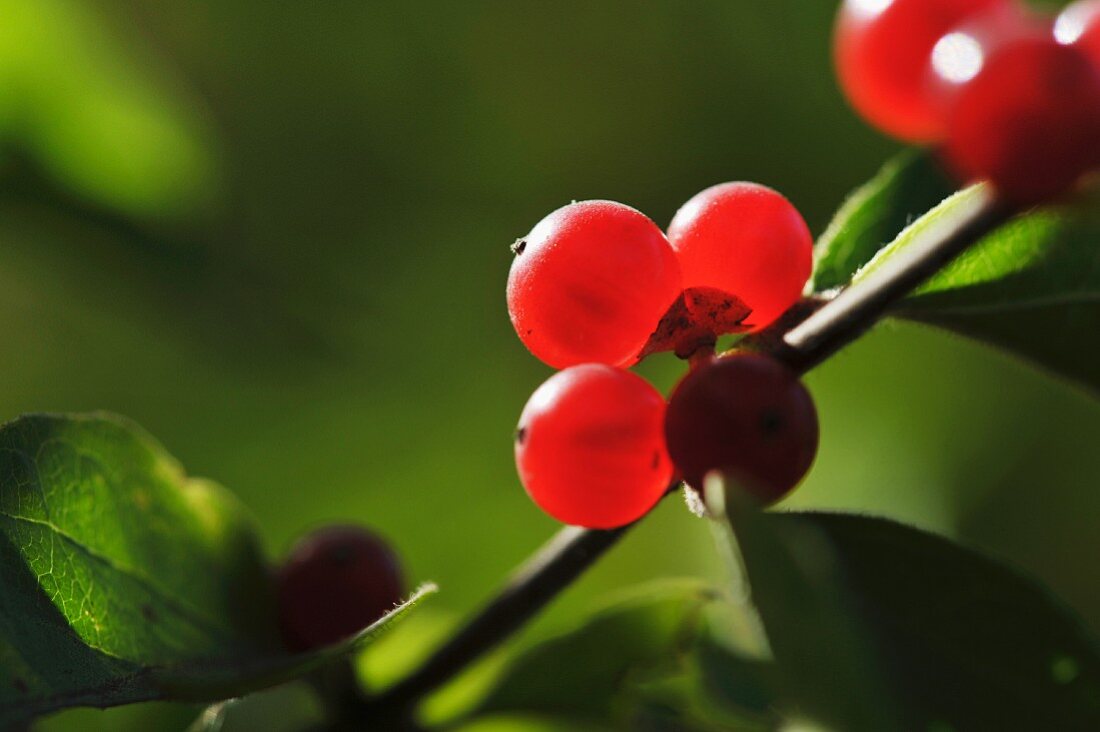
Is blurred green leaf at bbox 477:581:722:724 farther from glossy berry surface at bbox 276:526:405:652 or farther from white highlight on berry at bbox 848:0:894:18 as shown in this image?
white highlight on berry at bbox 848:0:894:18

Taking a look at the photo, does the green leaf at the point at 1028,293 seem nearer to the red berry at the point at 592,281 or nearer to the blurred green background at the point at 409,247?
the red berry at the point at 592,281

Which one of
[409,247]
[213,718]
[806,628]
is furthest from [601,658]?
[409,247]

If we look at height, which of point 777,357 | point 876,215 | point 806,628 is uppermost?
point 876,215

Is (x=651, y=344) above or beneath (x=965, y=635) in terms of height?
above

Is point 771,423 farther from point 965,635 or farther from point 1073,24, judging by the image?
point 1073,24

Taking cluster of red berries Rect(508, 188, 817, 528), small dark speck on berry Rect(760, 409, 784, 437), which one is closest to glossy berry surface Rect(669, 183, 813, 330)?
cluster of red berries Rect(508, 188, 817, 528)

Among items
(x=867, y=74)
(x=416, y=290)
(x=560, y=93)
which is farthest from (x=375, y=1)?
(x=867, y=74)
